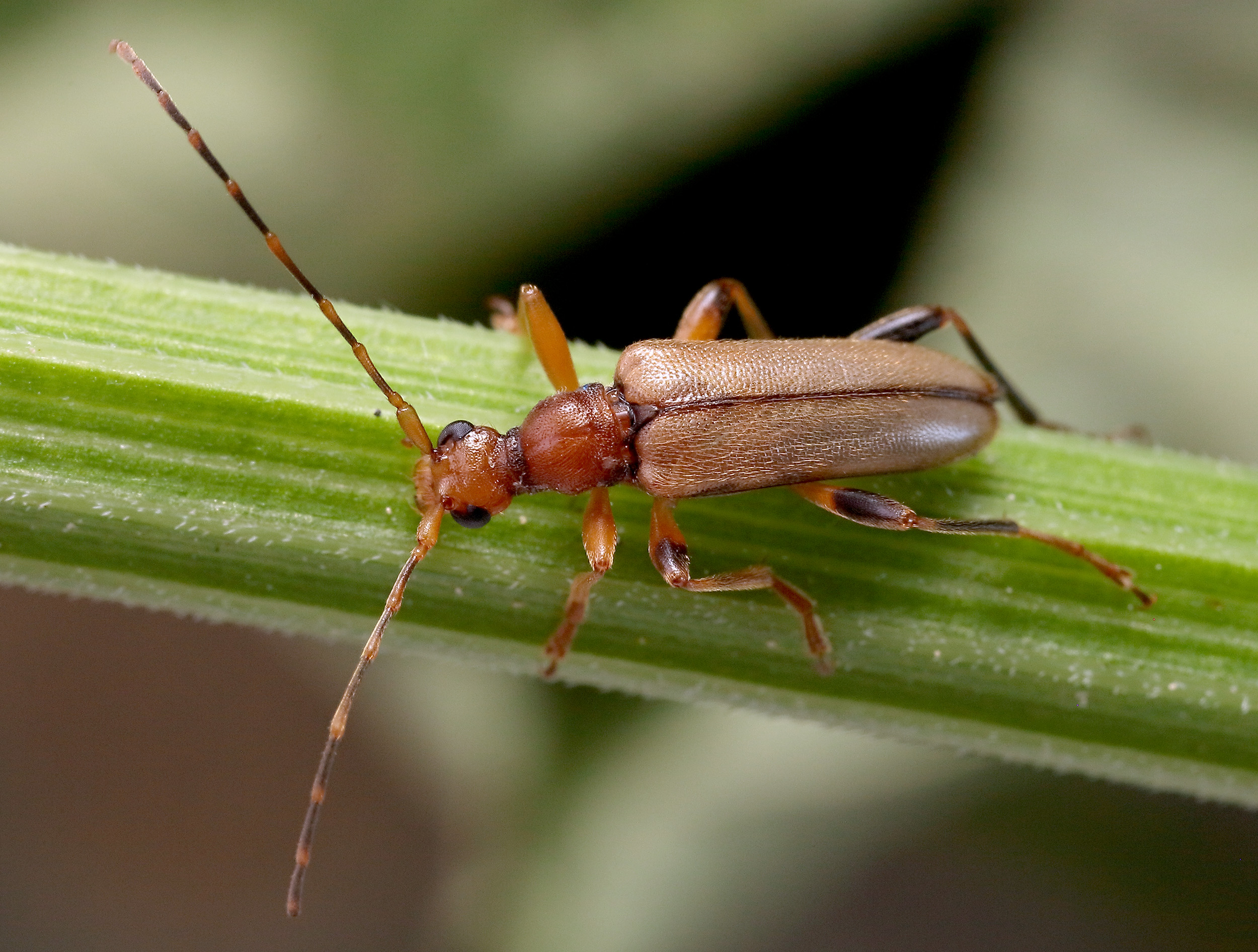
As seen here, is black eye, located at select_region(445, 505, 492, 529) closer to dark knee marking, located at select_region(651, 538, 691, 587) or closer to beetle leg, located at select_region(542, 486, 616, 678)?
beetle leg, located at select_region(542, 486, 616, 678)

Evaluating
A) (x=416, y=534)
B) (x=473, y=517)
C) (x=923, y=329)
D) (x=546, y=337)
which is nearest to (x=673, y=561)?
(x=473, y=517)

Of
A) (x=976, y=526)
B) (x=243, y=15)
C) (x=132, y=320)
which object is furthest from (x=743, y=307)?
(x=243, y=15)

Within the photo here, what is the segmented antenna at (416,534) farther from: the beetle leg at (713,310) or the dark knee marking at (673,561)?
the beetle leg at (713,310)

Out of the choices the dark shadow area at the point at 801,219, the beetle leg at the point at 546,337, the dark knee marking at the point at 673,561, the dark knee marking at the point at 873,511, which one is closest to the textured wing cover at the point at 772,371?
the beetle leg at the point at 546,337

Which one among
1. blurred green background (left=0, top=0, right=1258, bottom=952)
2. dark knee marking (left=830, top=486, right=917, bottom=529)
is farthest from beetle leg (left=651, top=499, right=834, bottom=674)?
blurred green background (left=0, top=0, right=1258, bottom=952)

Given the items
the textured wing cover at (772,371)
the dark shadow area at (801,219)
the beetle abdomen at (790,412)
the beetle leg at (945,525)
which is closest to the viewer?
the beetle leg at (945,525)

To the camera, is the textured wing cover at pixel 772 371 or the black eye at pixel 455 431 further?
the textured wing cover at pixel 772 371
